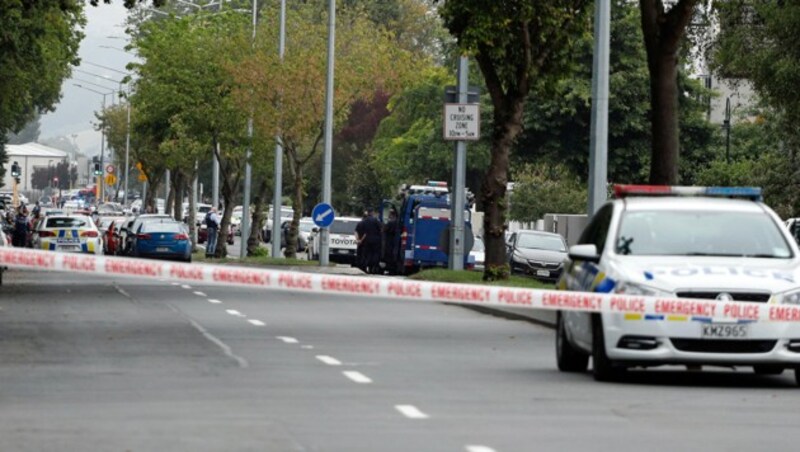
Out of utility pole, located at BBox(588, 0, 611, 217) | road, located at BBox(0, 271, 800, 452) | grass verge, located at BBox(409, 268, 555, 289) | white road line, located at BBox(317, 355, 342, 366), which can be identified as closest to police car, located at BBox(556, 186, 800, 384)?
road, located at BBox(0, 271, 800, 452)

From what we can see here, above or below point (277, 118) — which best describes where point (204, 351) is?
below

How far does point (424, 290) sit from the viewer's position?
1706 centimetres

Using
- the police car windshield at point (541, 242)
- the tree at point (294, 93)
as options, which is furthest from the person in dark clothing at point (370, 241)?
the tree at point (294, 93)

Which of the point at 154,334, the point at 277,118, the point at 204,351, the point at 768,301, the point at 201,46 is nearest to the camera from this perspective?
the point at 768,301

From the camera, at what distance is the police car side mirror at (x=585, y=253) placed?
1739 cm

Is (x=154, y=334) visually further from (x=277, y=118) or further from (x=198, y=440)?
(x=277, y=118)

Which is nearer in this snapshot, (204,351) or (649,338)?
(649,338)

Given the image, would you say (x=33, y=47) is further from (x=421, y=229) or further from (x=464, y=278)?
(x=464, y=278)

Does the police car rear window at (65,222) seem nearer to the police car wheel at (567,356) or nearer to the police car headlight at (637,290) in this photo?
the police car wheel at (567,356)

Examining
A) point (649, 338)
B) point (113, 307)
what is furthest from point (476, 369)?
point (113, 307)

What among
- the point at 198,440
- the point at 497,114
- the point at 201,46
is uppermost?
the point at 201,46

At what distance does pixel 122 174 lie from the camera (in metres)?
178

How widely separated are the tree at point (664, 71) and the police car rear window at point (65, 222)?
28.7m

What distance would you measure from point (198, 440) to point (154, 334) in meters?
10.7
